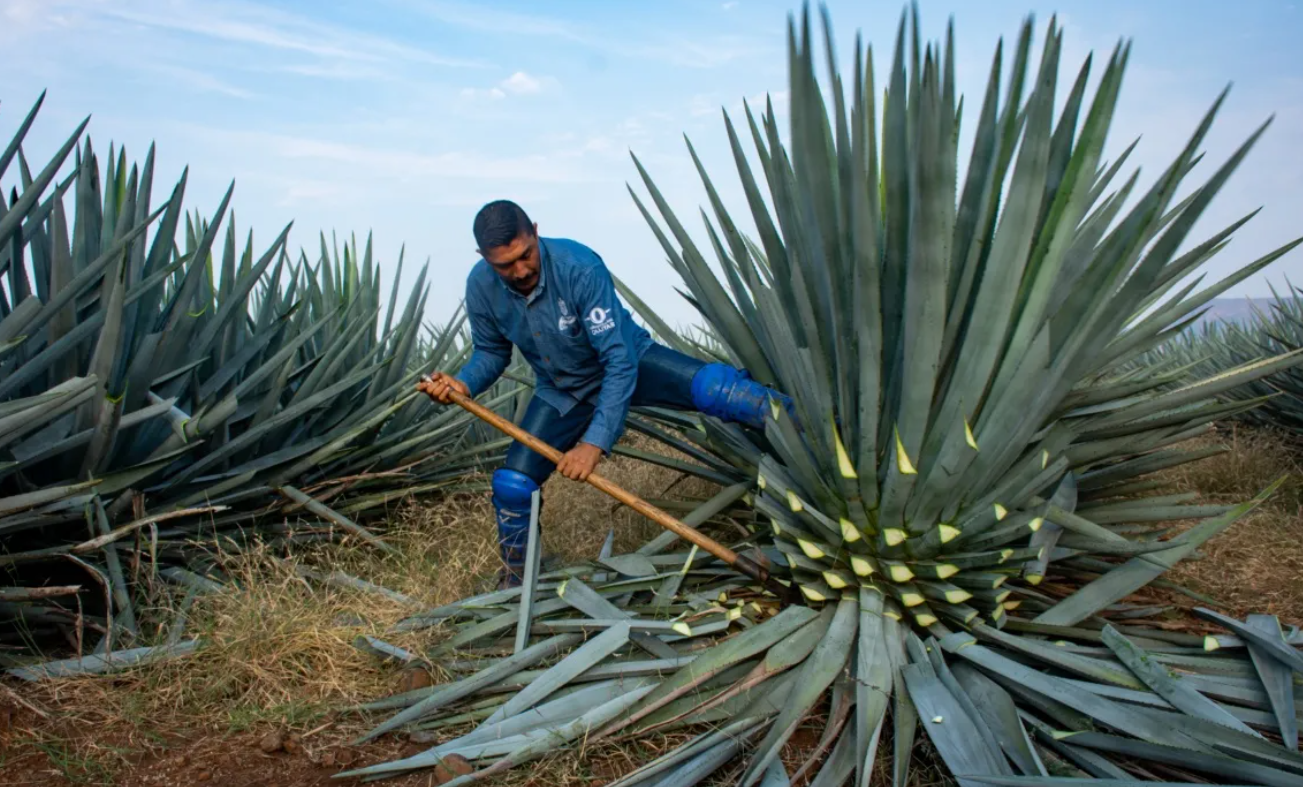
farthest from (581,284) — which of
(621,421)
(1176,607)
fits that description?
(1176,607)

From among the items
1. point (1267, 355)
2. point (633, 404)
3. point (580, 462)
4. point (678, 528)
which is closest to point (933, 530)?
point (678, 528)

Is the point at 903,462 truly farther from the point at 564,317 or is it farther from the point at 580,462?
the point at 564,317

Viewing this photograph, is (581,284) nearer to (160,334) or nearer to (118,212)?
(160,334)

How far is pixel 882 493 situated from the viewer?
2791 millimetres

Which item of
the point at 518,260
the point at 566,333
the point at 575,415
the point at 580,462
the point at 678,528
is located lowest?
the point at 678,528

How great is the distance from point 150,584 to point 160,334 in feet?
2.79

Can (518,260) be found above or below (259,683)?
above

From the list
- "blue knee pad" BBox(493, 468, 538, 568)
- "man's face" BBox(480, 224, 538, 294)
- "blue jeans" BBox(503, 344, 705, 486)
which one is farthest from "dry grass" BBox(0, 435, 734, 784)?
"man's face" BBox(480, 224, 538, 294)

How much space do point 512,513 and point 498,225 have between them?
3.55 feet

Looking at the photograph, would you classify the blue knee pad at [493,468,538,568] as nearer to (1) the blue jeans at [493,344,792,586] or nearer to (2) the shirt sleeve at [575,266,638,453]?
(1) the blue jeans at [493,344,792,586]

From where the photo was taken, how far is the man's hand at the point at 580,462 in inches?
137

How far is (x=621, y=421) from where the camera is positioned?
371 cm

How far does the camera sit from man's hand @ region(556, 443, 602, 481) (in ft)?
11.4

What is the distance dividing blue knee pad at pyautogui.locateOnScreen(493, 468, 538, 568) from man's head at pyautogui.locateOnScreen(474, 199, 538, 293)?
2.49 ft
